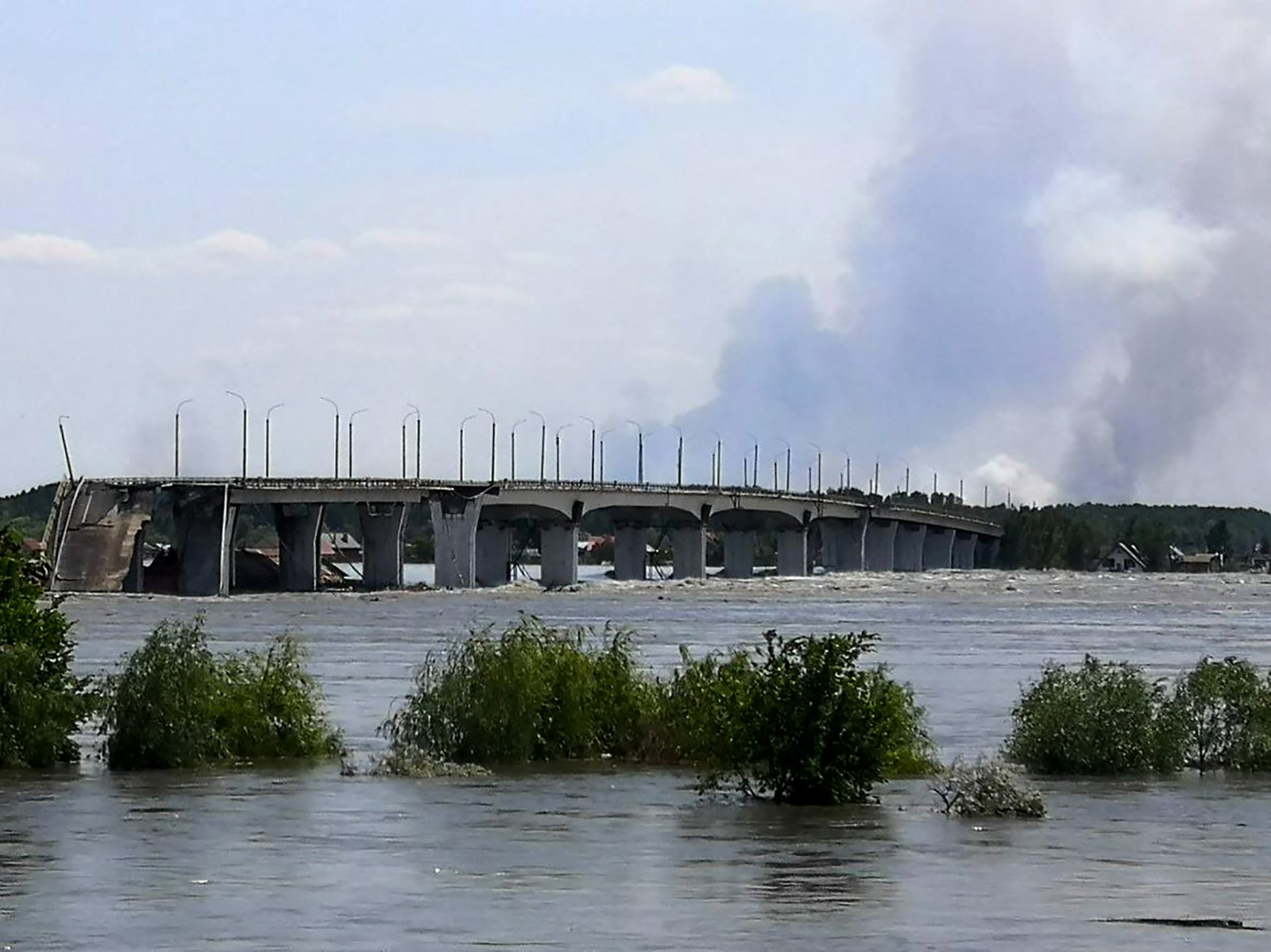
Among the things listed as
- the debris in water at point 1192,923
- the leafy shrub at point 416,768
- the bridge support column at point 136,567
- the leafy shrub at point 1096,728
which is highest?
the bridge support column at point 136,567

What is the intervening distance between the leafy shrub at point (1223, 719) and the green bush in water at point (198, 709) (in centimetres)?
1345

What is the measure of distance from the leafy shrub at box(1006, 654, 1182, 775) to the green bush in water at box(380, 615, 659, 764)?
5931 millimetres

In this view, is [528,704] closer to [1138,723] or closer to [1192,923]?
[1138,723]

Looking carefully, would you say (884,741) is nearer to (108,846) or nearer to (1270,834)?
(1270,834)

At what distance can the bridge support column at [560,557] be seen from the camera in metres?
186

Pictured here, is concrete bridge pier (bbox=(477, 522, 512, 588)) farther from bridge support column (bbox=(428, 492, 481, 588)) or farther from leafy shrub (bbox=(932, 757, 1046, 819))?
leafy shrub (bbox=(932, 757, 1046, 819))

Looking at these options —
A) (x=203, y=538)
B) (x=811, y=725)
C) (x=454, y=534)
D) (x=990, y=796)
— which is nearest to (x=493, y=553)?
(x=454, y=534)

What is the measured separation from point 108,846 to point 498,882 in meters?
4.95

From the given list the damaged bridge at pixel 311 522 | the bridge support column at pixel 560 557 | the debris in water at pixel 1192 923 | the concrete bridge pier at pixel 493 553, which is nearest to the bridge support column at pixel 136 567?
the damaged bridge at pixel 311 522

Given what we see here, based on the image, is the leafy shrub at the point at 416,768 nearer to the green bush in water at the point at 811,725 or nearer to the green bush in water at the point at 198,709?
the green bush in water at the point at 198,709

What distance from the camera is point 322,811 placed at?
92.4 feet

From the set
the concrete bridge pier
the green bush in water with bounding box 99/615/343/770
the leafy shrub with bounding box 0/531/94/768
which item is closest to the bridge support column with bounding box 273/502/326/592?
the concrete bridge pier

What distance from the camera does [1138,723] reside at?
34625 mm

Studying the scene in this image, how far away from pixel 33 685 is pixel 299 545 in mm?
137724
